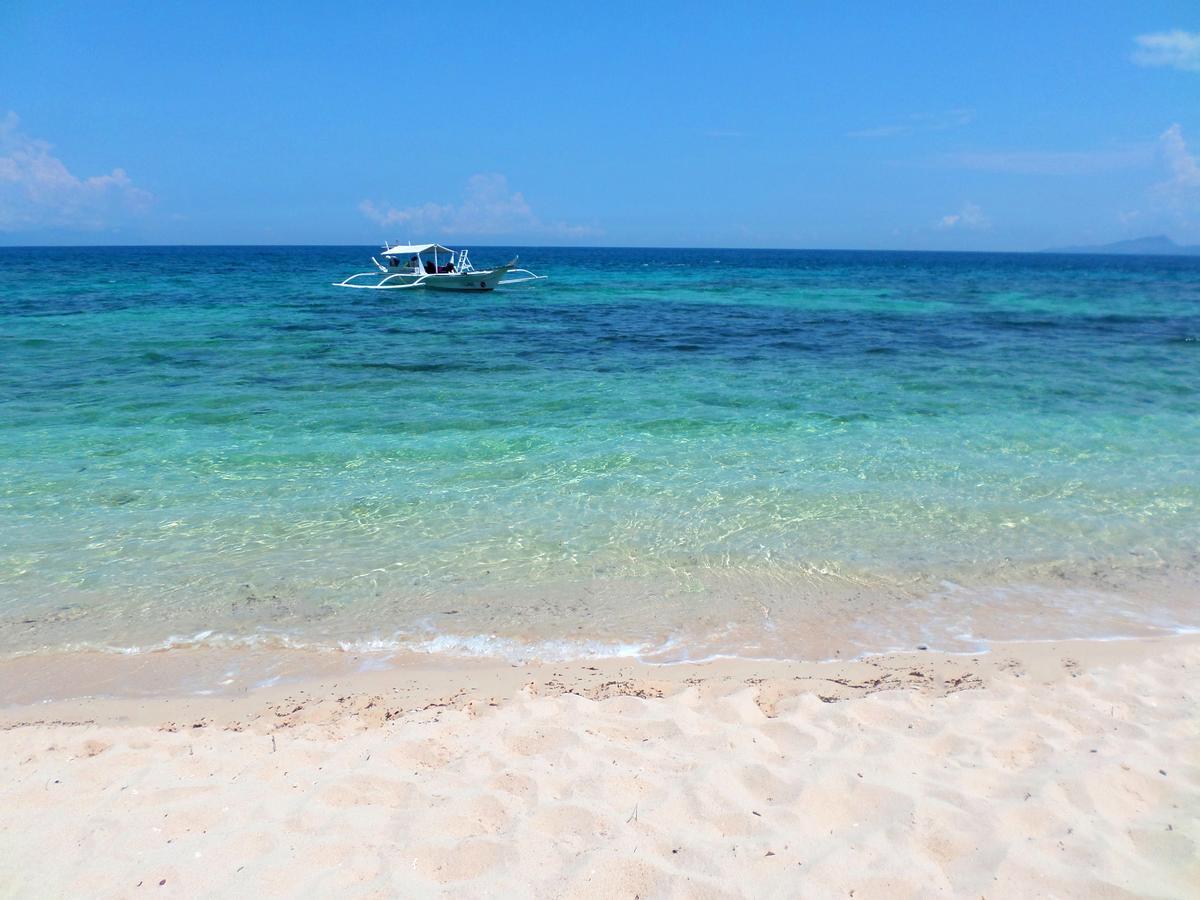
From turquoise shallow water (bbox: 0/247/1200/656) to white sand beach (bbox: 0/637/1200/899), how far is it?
0.80 metres

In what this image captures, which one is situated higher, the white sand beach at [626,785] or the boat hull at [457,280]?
the boat hull at [457,280]

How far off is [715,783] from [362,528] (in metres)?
4.88

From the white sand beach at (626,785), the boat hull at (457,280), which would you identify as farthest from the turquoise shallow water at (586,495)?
the boat hull at (457,280)

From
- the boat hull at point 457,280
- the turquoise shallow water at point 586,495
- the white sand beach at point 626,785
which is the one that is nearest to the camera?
the white sand beach at point 626,785

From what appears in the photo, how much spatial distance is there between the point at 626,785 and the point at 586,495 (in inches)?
192

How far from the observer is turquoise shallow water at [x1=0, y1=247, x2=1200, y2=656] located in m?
5.94

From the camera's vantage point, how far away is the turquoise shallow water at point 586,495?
19.5 ft

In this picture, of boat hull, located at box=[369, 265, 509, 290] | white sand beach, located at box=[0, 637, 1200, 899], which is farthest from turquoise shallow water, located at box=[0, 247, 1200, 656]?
boat hull, located at box=[369, 265, 509, 290]

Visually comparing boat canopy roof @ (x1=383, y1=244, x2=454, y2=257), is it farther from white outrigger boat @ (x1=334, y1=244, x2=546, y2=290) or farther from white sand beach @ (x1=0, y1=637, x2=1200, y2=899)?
white sand beach @ (x1=0, y1=637, x2=1200, y2=899)

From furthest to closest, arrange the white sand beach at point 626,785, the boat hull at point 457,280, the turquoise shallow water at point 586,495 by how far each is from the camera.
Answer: the boat hull at point 457,280
the turquoise shallow water at point 586,495
the white sand beach at point 626,785

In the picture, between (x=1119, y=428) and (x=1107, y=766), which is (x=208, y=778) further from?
(x=1119, y=428)

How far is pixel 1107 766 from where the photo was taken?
12.5ft

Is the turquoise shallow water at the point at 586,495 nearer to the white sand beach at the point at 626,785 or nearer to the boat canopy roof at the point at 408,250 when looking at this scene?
the white sand beach at the point at 626,785

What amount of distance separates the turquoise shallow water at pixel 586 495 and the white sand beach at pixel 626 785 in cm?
80
